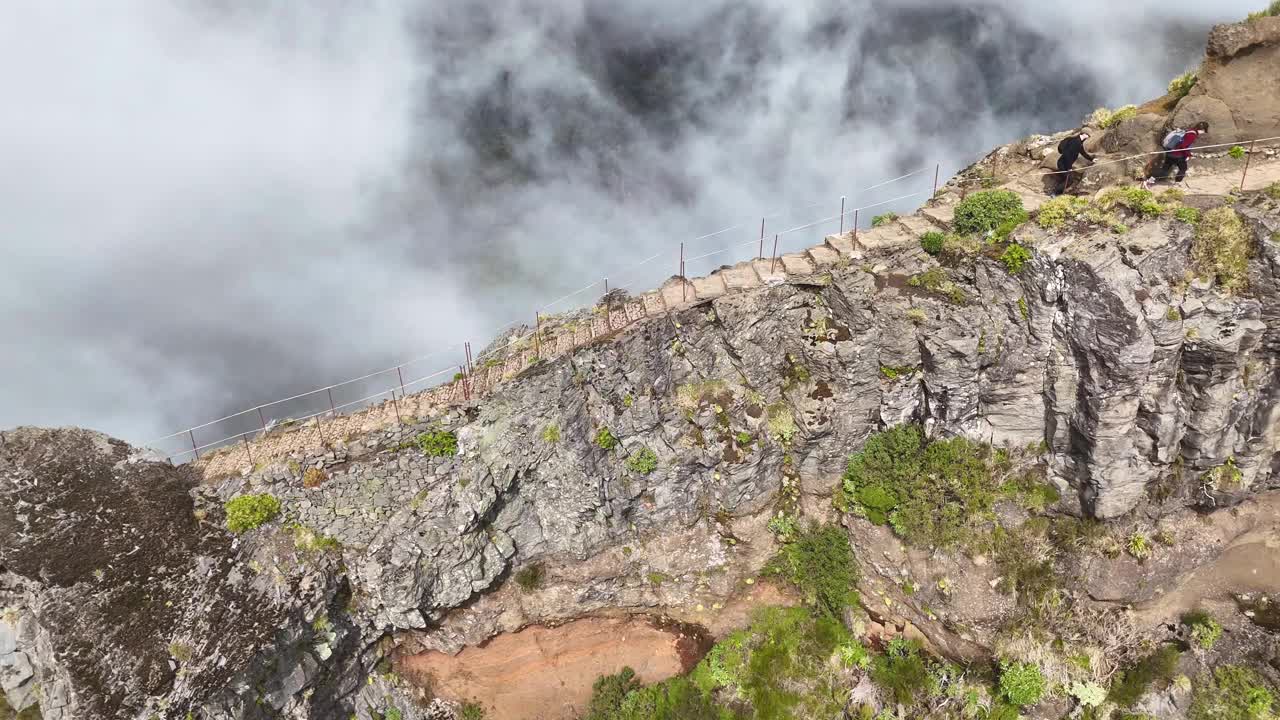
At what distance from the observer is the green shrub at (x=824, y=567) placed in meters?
26.5

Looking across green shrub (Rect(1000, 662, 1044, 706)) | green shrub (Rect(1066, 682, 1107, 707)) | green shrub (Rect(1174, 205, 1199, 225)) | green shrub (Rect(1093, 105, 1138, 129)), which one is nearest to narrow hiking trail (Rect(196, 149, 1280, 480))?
green shrub (Rect(1174, 205, 1199, 225))

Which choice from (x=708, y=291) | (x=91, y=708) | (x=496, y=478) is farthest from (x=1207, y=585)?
(x=91, y=708)

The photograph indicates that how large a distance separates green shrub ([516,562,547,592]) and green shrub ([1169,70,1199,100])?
3306 centimetres

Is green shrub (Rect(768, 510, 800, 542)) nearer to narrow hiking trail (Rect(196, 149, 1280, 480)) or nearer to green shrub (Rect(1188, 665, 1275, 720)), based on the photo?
narrow hiking trail (Rect(196, 149, 1280, 480))

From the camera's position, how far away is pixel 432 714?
2589cm

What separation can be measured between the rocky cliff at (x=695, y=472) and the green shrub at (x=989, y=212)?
538 millimetres

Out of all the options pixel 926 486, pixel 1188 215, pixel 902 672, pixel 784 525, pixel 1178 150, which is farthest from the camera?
pixel 784 525

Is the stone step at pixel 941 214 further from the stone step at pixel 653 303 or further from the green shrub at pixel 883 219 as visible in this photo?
the stone step at pixel 653 303

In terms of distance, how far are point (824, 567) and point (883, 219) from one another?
581 inches

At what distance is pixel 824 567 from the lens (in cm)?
2658

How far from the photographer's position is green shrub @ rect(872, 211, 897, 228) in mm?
27547

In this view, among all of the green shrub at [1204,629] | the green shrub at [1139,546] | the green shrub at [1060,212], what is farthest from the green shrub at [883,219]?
the green shrub at [1204,629]

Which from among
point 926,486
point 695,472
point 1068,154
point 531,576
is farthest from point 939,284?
point 531,576

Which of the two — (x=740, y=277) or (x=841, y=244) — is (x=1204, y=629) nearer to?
(x=841, y=244)
